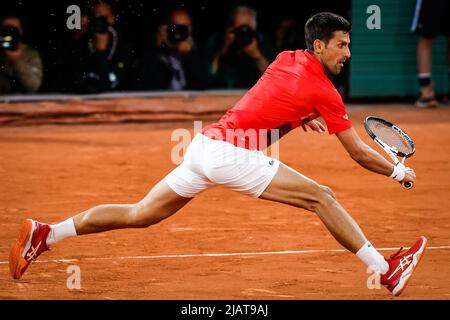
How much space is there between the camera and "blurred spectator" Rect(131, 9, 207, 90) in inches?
538

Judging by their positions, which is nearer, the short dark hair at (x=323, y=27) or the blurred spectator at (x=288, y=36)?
the short dark hair at (x=323, y=27)

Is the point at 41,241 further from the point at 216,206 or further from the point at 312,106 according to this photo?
the point at 216,206

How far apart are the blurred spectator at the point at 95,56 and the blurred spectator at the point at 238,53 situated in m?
1.36

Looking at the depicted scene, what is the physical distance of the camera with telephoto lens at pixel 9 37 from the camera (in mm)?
13102

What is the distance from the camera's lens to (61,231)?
20.0 ft

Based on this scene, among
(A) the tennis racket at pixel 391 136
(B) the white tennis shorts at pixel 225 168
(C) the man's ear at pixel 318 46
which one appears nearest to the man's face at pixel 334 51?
(C) the man's ear at pixel 318 46

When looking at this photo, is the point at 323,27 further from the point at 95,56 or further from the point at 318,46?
the point at 95,56

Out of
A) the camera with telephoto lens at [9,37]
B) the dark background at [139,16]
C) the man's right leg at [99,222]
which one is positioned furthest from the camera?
the dark background at [139,16]

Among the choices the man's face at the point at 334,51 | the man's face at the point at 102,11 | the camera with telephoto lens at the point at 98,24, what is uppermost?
the man's face at the point at 334,51

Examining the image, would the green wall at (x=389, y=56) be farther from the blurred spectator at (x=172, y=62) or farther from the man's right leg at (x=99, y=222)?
the man's right leg at (x=99, y=222)

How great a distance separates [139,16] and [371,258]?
9503mm

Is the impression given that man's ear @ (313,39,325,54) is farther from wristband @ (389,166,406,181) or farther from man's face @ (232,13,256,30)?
man's face @ (232,13,256,30)

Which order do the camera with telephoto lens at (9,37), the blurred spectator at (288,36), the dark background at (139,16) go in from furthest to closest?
the blurred spectator at (288,36)
the dark background at (139,16)
the camera with telephoto lens at (9,37)

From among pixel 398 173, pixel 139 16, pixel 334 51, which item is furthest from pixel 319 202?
pixel 139 16
